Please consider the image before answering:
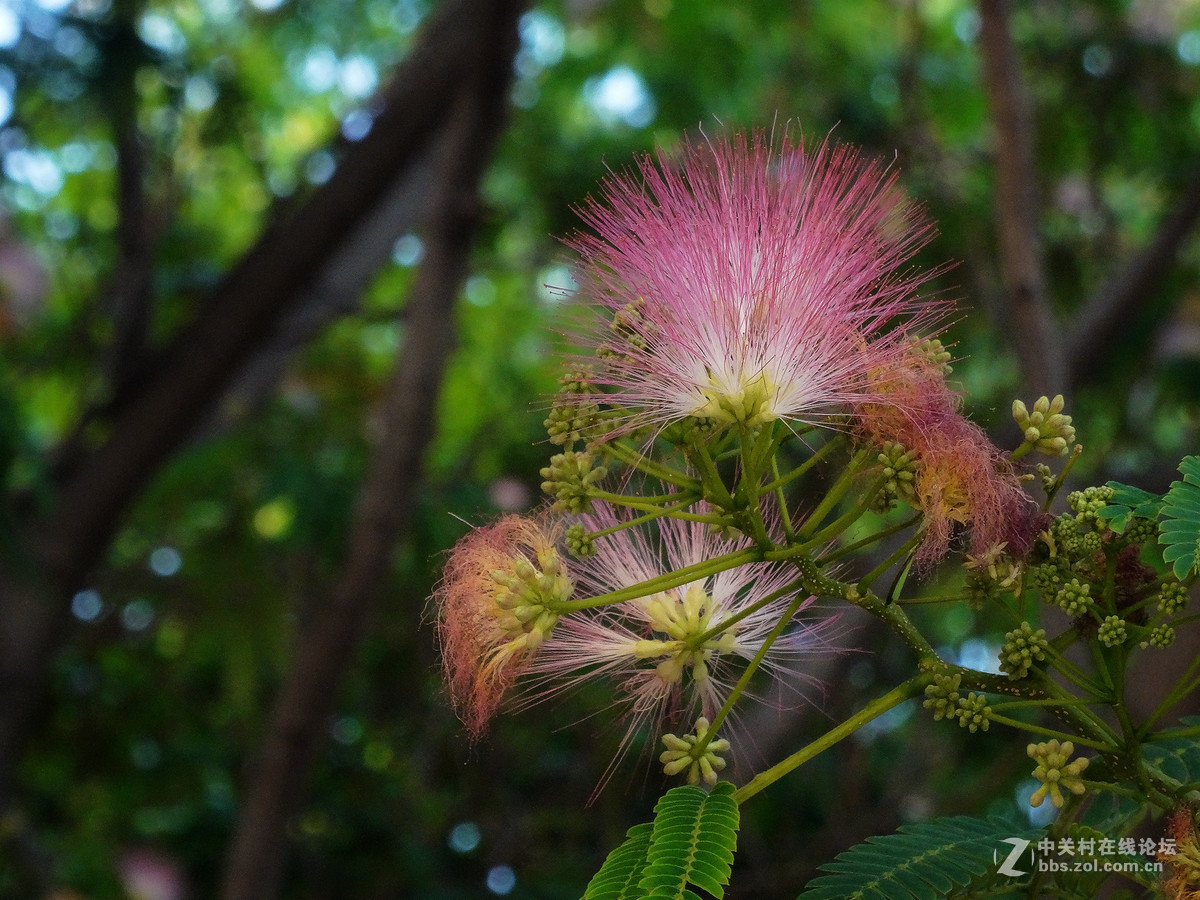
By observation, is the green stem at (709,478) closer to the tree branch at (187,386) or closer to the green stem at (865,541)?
the green stem at (865,541)

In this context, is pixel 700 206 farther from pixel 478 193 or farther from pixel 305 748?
pixel 305 748

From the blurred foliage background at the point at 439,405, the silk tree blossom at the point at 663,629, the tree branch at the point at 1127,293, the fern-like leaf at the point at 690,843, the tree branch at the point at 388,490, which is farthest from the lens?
the blurred foliage background at the point at 439,405

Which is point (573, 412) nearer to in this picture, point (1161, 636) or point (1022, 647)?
point (1022, 647)

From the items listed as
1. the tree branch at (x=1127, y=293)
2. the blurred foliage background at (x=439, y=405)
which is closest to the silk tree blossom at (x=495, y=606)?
the blurred foliage background at (x=439, y=405)

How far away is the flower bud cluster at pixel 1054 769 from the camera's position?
138cm

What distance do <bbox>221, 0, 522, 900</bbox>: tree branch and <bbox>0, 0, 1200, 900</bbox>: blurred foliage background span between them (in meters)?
0.17

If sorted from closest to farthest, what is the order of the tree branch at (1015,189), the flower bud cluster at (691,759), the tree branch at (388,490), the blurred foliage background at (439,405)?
1. the flower bud cluster at (691,759)
2. the tree branch at (1015,189)
3. the tree branch at (388,490)
4. the blurred foliage background at (439,405)

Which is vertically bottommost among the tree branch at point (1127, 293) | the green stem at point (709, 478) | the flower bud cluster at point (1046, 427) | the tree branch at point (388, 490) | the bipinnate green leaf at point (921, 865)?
the bipinnate green leaf at point (921, 865)

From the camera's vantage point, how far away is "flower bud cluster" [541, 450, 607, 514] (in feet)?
4.97

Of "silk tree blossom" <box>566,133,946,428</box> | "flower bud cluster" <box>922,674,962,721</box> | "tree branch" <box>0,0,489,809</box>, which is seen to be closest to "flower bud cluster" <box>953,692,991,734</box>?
"flower bud cluster" <box>922,674,962,721</box>

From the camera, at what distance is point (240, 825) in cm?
421

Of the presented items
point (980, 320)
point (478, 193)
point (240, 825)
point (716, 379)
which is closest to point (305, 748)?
point (240, 825)

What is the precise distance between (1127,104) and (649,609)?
5.11 m

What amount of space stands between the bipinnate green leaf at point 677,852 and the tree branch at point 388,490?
269 centimetres
